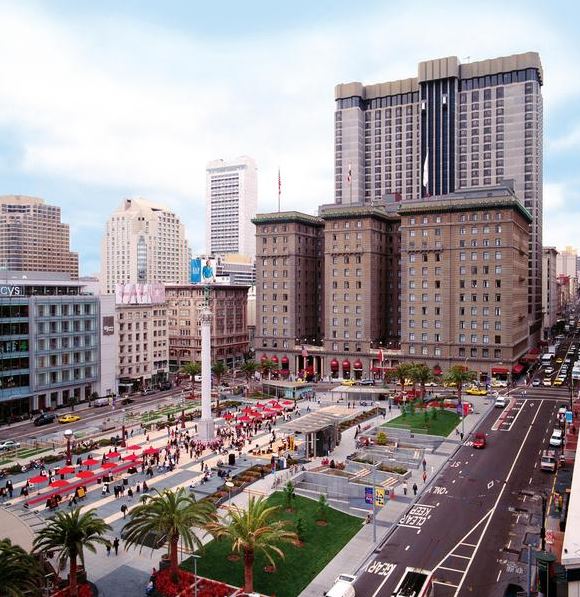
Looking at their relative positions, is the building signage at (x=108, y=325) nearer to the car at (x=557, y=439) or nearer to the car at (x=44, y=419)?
the car at (x=44, y=419)

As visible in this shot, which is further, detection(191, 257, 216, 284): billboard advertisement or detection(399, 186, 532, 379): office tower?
detection(399, 186, 532, 379): office tower

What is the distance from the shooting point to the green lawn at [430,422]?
3300 inches

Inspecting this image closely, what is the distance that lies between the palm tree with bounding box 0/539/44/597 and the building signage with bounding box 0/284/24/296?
242 ft

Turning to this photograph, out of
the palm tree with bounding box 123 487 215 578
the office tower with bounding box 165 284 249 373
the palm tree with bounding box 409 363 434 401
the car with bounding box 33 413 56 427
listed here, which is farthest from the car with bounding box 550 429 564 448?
the office tower with bounding box 165 284 249 373

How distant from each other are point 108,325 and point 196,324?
39448 mm

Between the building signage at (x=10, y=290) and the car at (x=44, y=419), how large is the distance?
21.0 m

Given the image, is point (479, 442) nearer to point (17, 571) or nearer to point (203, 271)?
point (203, 271)

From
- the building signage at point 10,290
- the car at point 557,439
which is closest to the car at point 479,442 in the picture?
the car at point 557,439

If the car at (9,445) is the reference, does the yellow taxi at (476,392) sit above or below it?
above

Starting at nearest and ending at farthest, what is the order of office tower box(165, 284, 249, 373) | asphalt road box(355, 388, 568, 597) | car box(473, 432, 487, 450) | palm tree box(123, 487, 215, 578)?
palm tree box(123, 487, 215, 578), asphalt road box(355, 388, 568, 597), car box(473, 432, 487, 450), office tower box(165, 284, 249, 373)

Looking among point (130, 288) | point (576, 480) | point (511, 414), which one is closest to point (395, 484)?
point (576, 480)

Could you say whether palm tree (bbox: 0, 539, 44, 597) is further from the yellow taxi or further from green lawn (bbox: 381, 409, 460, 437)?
the yellow taxi

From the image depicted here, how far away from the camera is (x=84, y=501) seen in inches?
2293

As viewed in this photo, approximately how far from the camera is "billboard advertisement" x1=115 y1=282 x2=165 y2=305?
129750mm
